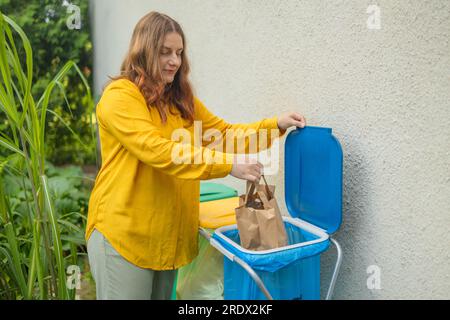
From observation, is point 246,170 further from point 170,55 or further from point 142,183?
point 170,55

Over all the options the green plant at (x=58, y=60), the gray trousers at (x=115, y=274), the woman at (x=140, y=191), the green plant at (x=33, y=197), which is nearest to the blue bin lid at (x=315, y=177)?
the woman at (x=140, y=191)

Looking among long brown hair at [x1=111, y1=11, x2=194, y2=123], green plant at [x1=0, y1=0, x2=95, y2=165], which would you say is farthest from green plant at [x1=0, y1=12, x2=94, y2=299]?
green plant at [x1=0, y1=0, x2=95, y2=165]

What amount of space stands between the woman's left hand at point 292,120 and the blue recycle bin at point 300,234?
4 centimetres

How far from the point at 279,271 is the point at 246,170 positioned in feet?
1.20

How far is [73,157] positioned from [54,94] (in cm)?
100

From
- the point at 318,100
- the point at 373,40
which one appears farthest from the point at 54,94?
the point at 373,40

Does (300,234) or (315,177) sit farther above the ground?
(315,177)

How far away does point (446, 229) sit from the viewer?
1.22m

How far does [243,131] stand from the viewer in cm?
182

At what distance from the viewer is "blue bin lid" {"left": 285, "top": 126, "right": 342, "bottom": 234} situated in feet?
4.74

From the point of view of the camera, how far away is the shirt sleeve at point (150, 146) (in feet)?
4.35

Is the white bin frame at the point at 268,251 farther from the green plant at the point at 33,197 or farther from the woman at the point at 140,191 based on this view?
the green plant at the point at 33,197

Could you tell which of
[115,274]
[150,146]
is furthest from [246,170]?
[115,274]
